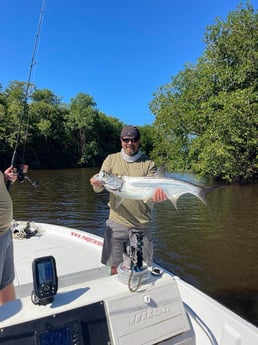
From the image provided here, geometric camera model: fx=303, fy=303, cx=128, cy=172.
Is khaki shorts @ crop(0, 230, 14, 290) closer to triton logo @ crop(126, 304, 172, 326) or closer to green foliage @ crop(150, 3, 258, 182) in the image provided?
triton logo @ crop(126, 304, 172, 326)

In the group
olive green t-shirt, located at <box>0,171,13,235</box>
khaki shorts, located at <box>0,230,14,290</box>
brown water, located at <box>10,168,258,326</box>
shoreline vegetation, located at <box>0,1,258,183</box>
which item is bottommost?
brown water, located at <box>10,168,258,326</box>

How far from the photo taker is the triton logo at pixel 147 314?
7.38 feet

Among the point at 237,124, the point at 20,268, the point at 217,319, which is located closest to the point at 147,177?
the point at 217,319

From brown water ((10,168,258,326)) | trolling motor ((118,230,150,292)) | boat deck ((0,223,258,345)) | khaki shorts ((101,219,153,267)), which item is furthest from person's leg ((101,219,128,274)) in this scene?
brown water ((10,168,258,326))

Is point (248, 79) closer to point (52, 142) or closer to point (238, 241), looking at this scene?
point (238, 241)

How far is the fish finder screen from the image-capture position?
7.17 feet

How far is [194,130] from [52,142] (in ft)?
106

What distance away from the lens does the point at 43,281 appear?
218 centimetres

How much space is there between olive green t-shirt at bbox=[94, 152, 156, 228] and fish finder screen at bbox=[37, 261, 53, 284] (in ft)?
4.05

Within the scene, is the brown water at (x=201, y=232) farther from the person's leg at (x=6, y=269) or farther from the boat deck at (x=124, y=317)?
the person's leg at (x=6, y=269)

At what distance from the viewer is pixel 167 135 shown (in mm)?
24344

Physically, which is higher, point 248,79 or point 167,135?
point 248,79

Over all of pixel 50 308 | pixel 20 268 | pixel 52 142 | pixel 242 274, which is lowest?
pixel 242 274

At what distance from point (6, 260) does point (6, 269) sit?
3.7 inches
